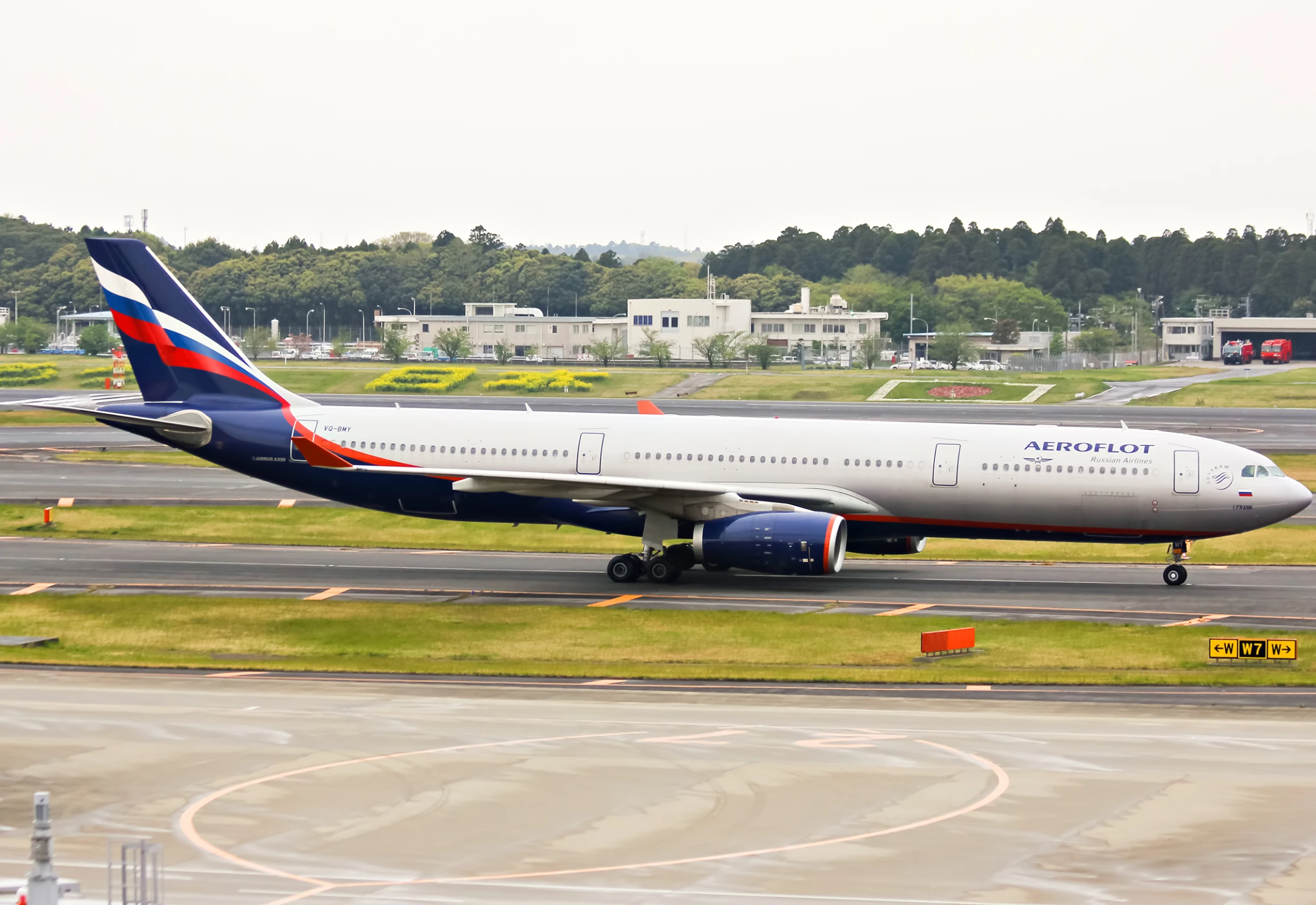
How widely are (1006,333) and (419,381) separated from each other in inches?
3799

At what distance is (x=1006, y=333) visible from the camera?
197 m

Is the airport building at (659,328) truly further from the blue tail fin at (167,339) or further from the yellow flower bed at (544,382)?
the blue tail fin at (167,339)

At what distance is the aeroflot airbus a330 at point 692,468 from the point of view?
39.5 m

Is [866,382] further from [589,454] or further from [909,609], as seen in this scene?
[909,609]

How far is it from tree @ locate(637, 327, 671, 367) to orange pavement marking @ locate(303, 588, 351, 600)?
116777 millimetres

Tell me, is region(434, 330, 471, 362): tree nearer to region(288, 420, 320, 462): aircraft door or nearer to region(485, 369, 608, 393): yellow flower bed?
region(485, 369, 608, 393): yellow flower bed

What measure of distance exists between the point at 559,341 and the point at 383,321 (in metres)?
25.4

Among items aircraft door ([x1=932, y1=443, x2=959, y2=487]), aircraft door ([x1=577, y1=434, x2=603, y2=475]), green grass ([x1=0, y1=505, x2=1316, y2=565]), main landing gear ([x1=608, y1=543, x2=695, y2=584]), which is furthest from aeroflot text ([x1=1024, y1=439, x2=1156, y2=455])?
aircraft door ([x1=577, y1=434, x2=603, y2=475])

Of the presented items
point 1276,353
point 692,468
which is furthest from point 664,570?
point 1276,353

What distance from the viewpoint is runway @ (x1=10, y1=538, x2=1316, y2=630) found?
37500mm

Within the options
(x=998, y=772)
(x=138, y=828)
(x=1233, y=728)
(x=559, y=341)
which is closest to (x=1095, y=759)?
(x=998, y=772)

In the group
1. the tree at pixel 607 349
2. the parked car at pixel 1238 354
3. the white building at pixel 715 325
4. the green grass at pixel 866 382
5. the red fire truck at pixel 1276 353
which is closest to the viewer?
the green grass at pixel 866 382

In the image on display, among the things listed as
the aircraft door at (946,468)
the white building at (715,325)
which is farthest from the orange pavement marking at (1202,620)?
the white building at (715,325)

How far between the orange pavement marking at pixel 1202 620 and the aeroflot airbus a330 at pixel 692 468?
397 centimetres
